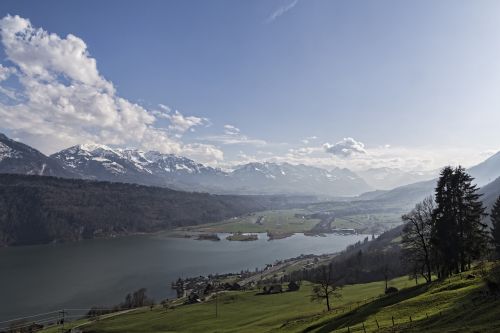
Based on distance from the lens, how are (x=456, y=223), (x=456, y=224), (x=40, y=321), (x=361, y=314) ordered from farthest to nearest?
(x=40, y=321) → (x=456, y=223) → (x=456, y=224) → (x=361, y=314)

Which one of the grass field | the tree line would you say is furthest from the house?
the tree line

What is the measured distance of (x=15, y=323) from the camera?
127312mm

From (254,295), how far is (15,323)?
75.9 m

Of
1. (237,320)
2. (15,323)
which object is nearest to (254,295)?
(237,320)

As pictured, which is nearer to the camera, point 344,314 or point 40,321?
point 344,314

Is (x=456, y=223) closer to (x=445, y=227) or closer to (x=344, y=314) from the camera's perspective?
(x=445, y=227)

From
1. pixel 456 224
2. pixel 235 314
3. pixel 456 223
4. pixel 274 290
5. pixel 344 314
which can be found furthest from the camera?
pixel 274 290

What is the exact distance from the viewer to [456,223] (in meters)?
59.7

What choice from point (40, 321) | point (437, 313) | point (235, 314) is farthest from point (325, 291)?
point (40, 321)

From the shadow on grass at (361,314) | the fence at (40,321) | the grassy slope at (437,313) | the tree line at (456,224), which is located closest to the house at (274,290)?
the fence at (40,321)

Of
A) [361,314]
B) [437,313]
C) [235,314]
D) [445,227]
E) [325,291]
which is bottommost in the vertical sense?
[235,314]

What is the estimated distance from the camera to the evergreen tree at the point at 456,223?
5850 centimetres

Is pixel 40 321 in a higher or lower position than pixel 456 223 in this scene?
lower

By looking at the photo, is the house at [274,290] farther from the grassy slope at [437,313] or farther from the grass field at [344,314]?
the grassy slope at [437,313]
